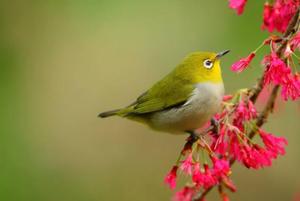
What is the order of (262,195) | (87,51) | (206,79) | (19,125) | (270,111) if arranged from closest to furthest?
(270,111) < (206,79) < (262,195) < (19,125) < (87,51)

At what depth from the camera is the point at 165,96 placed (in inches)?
204

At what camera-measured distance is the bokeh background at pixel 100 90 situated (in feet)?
28.9

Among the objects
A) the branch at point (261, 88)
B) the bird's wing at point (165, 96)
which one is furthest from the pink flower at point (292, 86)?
the bird's wing at point (165, 96)

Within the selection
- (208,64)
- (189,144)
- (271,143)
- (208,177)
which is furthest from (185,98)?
(208,177)

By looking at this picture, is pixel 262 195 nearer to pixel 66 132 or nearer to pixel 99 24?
pixel 66 132

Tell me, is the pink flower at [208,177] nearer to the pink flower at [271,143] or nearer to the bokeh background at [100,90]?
the pink flower at [271,143]

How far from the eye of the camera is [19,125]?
9844 millimetres

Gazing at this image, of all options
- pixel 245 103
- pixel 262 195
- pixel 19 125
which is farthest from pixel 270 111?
pixel 19 125

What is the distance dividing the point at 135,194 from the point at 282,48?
551 centimetres

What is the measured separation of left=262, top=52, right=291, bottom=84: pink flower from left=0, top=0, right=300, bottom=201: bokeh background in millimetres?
3986

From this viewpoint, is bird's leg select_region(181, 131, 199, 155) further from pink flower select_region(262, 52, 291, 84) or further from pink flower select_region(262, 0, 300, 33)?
pink flower select_region(262, 0, 300, 33)

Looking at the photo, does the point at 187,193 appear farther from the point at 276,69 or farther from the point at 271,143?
the point at 276,69

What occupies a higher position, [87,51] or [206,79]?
[87,51]

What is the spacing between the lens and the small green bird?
4828mm
